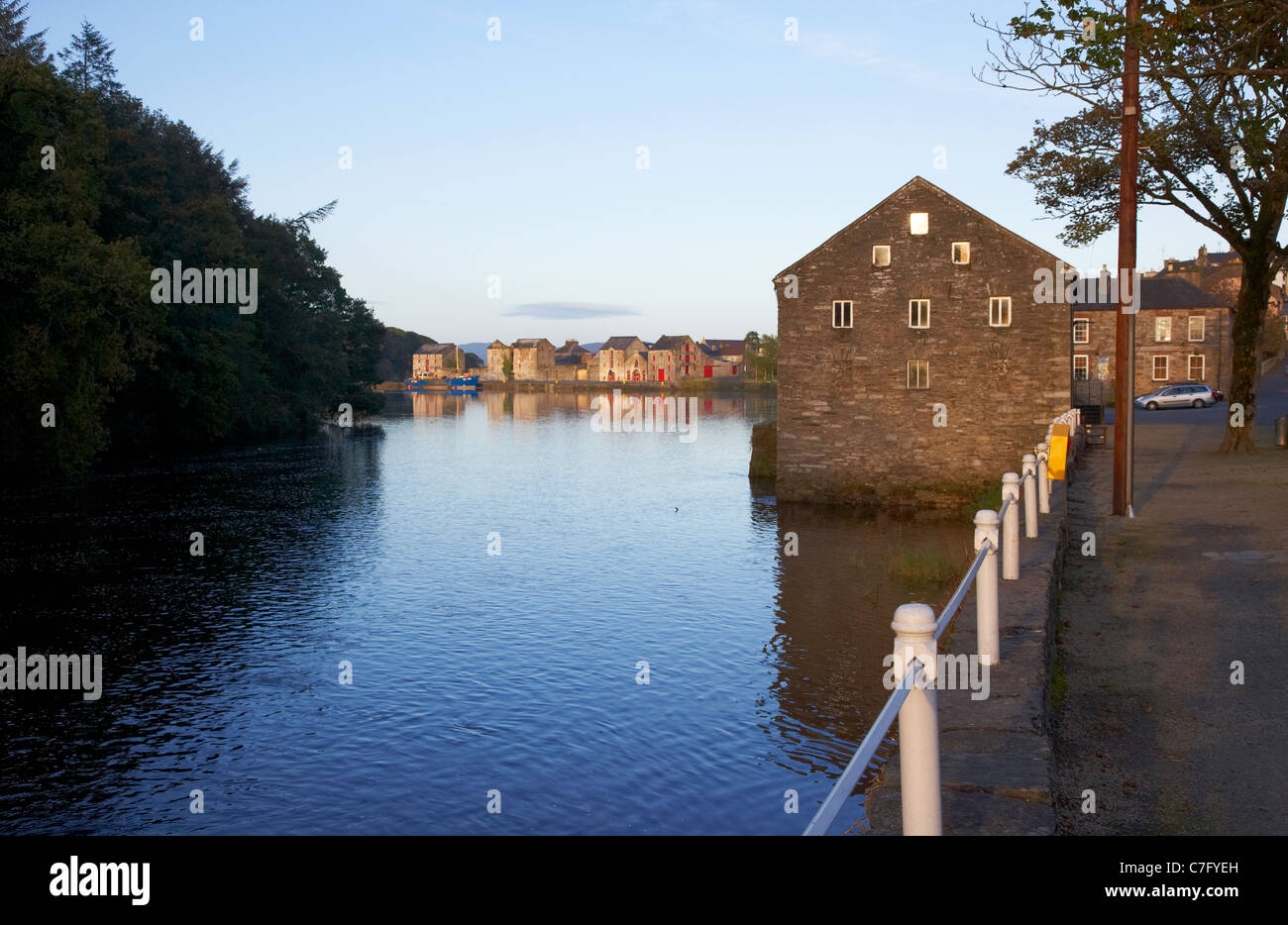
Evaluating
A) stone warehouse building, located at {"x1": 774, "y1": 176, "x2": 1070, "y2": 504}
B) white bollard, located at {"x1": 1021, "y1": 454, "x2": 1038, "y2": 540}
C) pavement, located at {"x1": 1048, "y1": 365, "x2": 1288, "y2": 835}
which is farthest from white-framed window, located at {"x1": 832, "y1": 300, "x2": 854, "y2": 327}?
white bollard, located at {"x1": 1021, "y1": 454, "x2": 1038, "y2": 540}

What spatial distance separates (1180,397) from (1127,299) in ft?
159

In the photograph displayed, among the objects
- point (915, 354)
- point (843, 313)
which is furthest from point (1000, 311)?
point (843, 313)

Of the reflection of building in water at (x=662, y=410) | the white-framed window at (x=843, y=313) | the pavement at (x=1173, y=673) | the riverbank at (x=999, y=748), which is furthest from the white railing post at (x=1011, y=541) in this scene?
the reflection of building in water at (x=662, y=410)

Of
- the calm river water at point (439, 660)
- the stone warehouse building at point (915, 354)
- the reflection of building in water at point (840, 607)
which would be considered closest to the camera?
the calm river water at point (439, 660)

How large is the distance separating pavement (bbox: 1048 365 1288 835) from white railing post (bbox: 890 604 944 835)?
4.89 feet

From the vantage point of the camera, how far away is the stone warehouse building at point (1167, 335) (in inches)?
2574

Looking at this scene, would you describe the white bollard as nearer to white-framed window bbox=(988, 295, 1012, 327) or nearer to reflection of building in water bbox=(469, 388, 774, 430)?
white-framed window bbox=(988, 295, 1012, 327)

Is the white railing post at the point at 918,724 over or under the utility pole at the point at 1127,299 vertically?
under

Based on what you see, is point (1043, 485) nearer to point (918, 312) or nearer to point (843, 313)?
point (918, 312)

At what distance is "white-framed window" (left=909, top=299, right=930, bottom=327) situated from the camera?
36.6 m

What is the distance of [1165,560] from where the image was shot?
13.2 m

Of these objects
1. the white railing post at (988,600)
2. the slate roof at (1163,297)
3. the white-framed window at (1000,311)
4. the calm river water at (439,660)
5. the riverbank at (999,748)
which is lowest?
the calm river water at (439,660)

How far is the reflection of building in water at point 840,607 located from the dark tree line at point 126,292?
72.6 ft

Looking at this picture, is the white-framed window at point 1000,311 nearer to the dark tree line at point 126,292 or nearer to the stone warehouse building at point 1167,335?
the dark tree line at point 126,292
